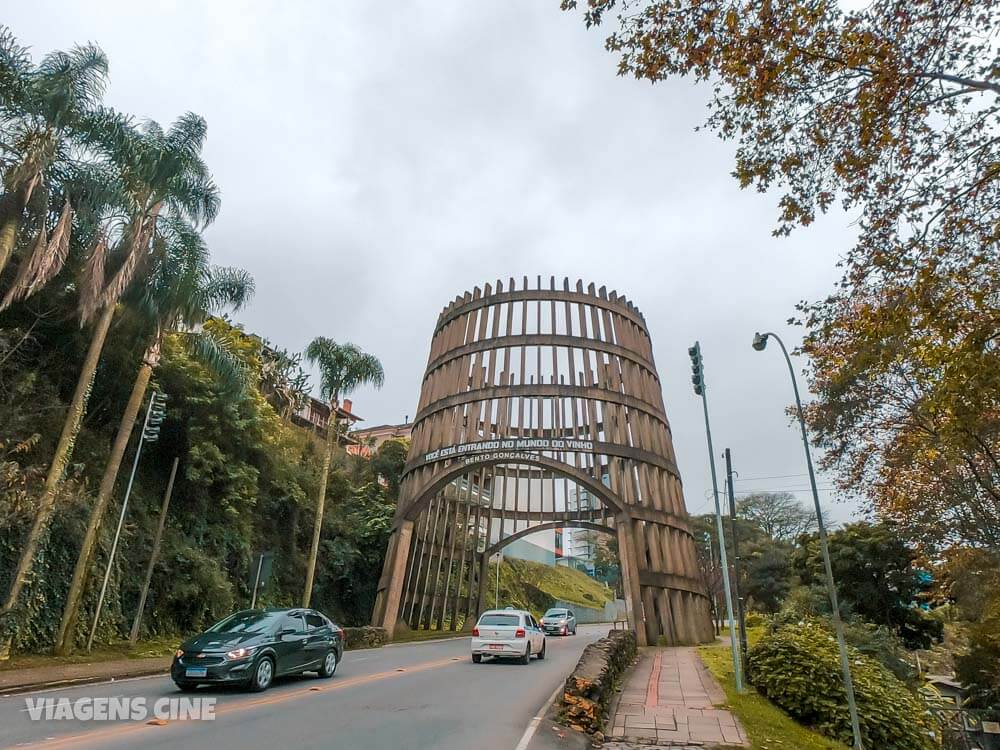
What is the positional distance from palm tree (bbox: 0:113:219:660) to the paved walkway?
12497mm

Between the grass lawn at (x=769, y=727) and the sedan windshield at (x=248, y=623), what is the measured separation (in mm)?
8066

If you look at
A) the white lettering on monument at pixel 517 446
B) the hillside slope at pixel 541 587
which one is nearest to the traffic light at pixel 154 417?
the white lettering on monument at pixel 517 446

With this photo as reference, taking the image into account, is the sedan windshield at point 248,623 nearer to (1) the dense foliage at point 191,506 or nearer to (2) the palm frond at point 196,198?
(1) the dense foliage at point 191,506

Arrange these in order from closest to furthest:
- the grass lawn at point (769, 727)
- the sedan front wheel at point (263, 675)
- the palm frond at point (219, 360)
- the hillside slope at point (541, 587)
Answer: the grass lawn at point (769, 727) → the sedan front wheel at point (263, 675) → the palm frond at point (219, 360) → the hillside slope at point (541, 587)

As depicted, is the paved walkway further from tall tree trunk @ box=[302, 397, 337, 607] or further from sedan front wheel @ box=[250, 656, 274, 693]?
tall tree trunk @ box=[302, 397, 337, 607]

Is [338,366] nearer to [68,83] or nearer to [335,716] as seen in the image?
[68,83]

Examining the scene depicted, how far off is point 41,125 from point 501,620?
54.6 feet

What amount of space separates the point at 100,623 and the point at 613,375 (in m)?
21.8

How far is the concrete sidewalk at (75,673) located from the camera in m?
10.1

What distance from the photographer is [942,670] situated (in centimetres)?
3316

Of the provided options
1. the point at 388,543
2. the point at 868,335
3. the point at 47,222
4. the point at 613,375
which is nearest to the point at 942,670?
the point at 613,375

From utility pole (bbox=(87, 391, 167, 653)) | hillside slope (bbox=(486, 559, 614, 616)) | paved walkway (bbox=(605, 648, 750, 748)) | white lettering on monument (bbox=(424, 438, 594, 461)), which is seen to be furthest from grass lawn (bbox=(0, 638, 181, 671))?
hillside slope (bbox=(486, 559, 614, 616))

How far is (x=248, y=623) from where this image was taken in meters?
11.1

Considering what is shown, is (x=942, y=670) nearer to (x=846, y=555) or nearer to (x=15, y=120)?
(x=846, y=555)
